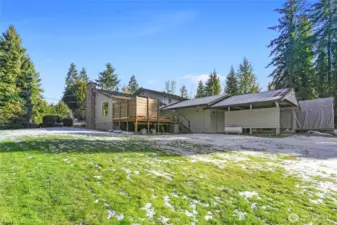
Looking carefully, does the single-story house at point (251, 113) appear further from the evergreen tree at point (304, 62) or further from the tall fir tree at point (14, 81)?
the tall fir tree at point (14, 81)

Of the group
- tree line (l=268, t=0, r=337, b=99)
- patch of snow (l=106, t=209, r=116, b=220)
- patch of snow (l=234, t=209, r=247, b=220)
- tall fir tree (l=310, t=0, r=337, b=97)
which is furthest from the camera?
tree line (l=268, t=0, r=337, b=99)

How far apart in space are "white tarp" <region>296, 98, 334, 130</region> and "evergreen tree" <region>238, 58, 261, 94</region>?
76.0 feet

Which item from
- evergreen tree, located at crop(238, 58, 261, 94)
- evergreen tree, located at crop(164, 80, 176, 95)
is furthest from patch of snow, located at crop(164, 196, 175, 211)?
evergreen tree, located at crop(164, 80, 176, 95)

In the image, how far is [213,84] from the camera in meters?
40.3

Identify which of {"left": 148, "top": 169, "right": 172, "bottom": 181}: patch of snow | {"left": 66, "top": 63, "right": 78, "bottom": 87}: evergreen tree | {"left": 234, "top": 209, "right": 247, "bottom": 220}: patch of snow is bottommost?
{"left": 234, "top": 209, "right": 247, "bottom": 220}: patch of snow

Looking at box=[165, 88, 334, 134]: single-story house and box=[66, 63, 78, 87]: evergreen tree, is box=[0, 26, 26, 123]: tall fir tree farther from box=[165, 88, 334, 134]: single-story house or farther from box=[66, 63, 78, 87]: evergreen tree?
box=[66, 63, 78, 87]: evergreen tree

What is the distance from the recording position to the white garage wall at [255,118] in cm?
1589

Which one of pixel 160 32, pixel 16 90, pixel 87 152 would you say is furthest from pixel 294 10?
pixel 16 90

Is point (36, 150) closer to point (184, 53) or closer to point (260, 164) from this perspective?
point (260, 164)

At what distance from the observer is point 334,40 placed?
24.2 meters

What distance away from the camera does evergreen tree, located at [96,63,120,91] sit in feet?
162

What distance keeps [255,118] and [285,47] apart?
15.4 m

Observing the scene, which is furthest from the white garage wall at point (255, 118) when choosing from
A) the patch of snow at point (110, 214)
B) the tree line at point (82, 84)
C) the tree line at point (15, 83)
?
the tree line at point (82, 84)

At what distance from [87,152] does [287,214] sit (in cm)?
550
